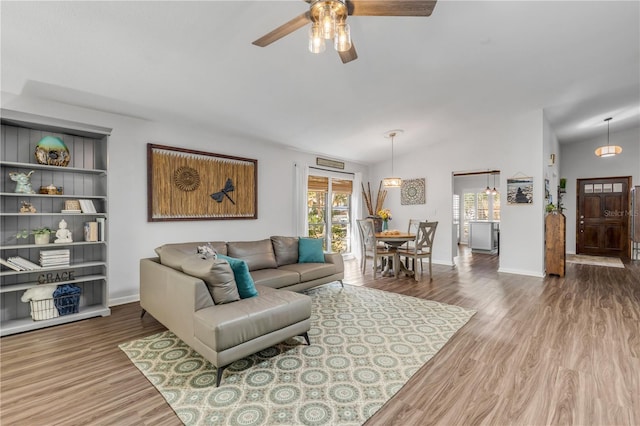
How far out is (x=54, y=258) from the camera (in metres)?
3.25

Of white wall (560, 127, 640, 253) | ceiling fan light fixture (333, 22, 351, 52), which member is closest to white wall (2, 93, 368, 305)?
ceiling fan light fixture (333, 22, 351, 52)

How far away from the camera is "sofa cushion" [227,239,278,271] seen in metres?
4.05

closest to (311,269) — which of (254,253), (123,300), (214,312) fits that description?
(254,253)

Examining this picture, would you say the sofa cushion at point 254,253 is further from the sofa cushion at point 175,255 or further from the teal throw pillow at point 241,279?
the teal throw pillow at point 241,279

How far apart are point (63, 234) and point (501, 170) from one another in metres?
7.30

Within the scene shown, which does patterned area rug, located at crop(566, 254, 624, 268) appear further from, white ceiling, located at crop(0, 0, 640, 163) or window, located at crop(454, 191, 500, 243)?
white ceiling, located at crop(0, 0, 640, 163)

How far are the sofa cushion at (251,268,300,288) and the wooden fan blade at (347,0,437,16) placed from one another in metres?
2.89

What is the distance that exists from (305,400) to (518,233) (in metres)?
5.68

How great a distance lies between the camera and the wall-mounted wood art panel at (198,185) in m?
4.21

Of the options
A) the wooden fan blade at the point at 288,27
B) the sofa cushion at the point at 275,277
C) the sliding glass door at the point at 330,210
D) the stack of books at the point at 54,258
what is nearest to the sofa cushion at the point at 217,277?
the sofa cushion at the point at 275,277

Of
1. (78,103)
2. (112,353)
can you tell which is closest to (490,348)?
(112,353)

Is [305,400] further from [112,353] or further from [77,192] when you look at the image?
[77,192]

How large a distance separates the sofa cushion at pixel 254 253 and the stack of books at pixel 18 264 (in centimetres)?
200

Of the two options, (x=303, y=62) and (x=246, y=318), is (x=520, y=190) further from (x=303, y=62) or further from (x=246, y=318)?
(x=246, y=318)
